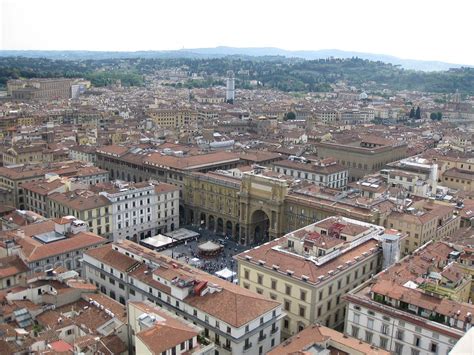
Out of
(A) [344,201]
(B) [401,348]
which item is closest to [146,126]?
(A) [344,201]

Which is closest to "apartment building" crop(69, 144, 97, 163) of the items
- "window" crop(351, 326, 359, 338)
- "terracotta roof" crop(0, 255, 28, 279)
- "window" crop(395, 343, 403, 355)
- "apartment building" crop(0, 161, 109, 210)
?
"apartment building" crop(0, 161, 109, 210)

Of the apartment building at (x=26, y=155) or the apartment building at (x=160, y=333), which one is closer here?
the apartment building at (x=160, y=333)

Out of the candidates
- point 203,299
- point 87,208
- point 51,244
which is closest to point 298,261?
point 203,299

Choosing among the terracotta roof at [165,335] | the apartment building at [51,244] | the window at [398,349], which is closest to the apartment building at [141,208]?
the apartment building at [51,244]

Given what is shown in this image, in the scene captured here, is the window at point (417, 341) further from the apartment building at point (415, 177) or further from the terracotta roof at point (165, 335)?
the apartment building at point (415, 177)

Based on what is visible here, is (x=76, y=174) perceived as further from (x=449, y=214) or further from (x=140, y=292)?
(x=449, y=214)

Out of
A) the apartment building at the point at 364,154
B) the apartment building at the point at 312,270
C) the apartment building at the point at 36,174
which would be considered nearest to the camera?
the apartment building at the point at 312,270

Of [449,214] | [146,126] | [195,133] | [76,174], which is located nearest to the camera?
[449,214]
